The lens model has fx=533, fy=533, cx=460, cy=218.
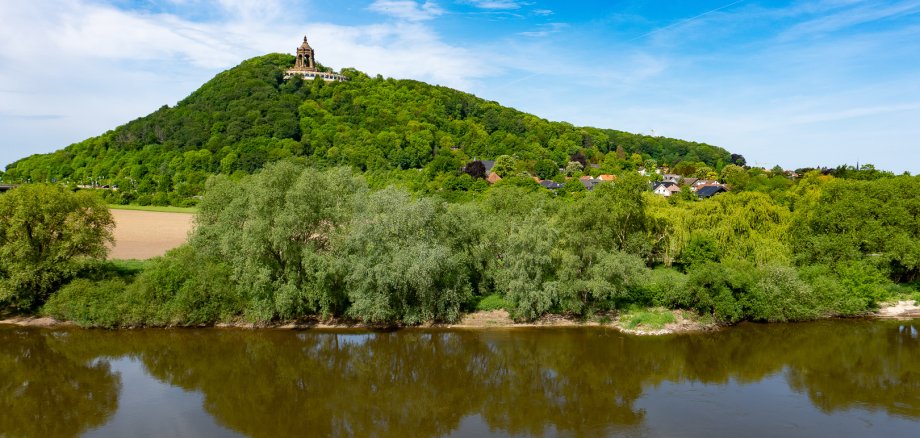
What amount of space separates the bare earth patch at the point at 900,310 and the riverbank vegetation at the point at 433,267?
0.93 m

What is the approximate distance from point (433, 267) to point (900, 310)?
29.6 metres

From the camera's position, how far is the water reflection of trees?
1980 cm

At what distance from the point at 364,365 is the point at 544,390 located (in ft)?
28.1

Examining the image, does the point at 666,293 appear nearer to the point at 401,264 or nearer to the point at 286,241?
the point at 401,264

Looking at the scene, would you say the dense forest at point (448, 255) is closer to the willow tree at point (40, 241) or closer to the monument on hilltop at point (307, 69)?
the willow tree at point (40, 241)

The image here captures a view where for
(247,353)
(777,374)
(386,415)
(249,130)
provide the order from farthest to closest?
1. (249,130)
2. (247,353)
3. (777,374)
4. (386,415)

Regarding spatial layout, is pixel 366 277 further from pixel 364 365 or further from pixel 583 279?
pixel 583 279

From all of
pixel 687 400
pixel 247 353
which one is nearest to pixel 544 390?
pixel 687 400

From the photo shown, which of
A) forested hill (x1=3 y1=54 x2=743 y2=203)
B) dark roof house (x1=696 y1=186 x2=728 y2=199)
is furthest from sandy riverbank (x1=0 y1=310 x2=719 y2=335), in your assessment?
dark roof house (x1=696 y1=186 x2=728 y2=199)

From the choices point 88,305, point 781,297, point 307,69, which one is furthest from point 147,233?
point 307,69

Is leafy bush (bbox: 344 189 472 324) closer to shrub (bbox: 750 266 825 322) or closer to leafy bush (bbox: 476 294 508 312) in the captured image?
leafy bush (bbox: 476 294 508 312)

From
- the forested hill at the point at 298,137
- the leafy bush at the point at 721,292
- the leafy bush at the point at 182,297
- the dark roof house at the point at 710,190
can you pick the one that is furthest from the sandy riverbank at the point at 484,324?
the dark roof house at the point at 710,190

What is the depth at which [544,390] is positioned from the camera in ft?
74.9

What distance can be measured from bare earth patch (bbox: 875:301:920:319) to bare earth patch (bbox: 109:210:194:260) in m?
44.3
